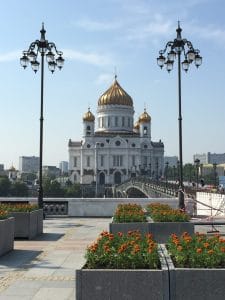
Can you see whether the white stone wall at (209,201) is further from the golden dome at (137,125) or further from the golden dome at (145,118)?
the golden dome at (137,125)

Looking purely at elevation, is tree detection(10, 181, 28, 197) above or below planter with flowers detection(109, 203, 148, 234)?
above

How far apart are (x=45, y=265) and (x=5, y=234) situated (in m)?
1.71

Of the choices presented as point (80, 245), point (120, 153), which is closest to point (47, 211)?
point (80, 245)

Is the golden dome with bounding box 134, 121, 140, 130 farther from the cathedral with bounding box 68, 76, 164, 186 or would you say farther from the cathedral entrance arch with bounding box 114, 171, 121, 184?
the cathedral entrance arch with bounding box 114, 171, 121, 184

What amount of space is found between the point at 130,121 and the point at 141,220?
13993 centimetres

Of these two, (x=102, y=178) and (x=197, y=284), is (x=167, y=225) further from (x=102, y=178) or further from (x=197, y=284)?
(x=102, y=178)

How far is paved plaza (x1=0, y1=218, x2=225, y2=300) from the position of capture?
25.7 ft

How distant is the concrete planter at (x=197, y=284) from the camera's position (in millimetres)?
6109

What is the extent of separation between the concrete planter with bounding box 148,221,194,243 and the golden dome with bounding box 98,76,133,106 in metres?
A: 134

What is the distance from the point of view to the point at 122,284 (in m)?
6.20

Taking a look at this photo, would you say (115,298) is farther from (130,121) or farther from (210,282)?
(130,121)

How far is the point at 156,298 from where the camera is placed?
6160mm

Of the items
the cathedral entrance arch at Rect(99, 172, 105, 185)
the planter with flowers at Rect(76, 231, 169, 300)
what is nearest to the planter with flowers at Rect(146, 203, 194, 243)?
the planter with flowers at Rect(76, 231, 169, 300)

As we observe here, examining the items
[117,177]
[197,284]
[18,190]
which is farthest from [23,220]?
[117,177]
